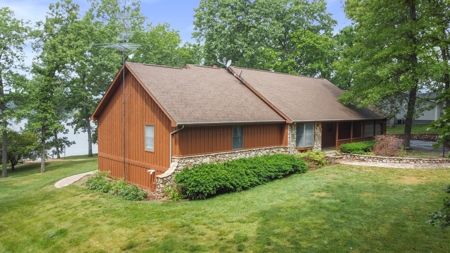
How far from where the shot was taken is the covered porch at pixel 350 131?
877 inches

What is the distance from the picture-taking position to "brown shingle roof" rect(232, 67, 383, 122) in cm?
1830

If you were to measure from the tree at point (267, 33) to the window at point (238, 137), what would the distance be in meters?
19.1

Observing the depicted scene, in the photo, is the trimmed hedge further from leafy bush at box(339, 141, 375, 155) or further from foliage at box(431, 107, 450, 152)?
foliage at box(431, 107, 450, 152)

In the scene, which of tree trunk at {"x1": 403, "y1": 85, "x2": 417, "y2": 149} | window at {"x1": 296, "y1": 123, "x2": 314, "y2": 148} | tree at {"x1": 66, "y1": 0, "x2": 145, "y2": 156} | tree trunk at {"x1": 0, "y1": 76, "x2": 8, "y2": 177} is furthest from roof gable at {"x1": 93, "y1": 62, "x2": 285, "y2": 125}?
tree at {"x1": 66, "y1": 0, "x2": 145, "y2": 156}

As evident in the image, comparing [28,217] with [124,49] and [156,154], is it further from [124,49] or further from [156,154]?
[124,49]

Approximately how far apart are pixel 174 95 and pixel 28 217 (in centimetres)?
764

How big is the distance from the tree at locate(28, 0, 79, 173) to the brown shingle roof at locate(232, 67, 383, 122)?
1536cm

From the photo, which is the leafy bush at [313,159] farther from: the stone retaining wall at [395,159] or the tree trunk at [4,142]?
the tree trunk at [4,142]

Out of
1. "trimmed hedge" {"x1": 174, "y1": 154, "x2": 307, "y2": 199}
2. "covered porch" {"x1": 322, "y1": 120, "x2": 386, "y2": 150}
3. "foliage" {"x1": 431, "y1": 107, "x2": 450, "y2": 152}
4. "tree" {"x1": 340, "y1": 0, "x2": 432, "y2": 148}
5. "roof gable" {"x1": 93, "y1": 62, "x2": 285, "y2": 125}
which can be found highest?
"tree" {"x1": 340, "y1": 0, "x2": 432, "y2": 148}

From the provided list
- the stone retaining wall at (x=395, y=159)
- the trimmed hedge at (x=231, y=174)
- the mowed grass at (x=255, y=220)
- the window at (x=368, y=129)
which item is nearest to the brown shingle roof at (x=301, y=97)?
the window at (x=368, y=129)

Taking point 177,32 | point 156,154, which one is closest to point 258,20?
point 177,32

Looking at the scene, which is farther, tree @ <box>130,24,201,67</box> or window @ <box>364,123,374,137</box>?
tree @ <box>130,24,201,67</box>

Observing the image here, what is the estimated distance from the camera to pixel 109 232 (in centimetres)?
931

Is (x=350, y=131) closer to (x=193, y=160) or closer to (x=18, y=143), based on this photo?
(x=193, y=160)
